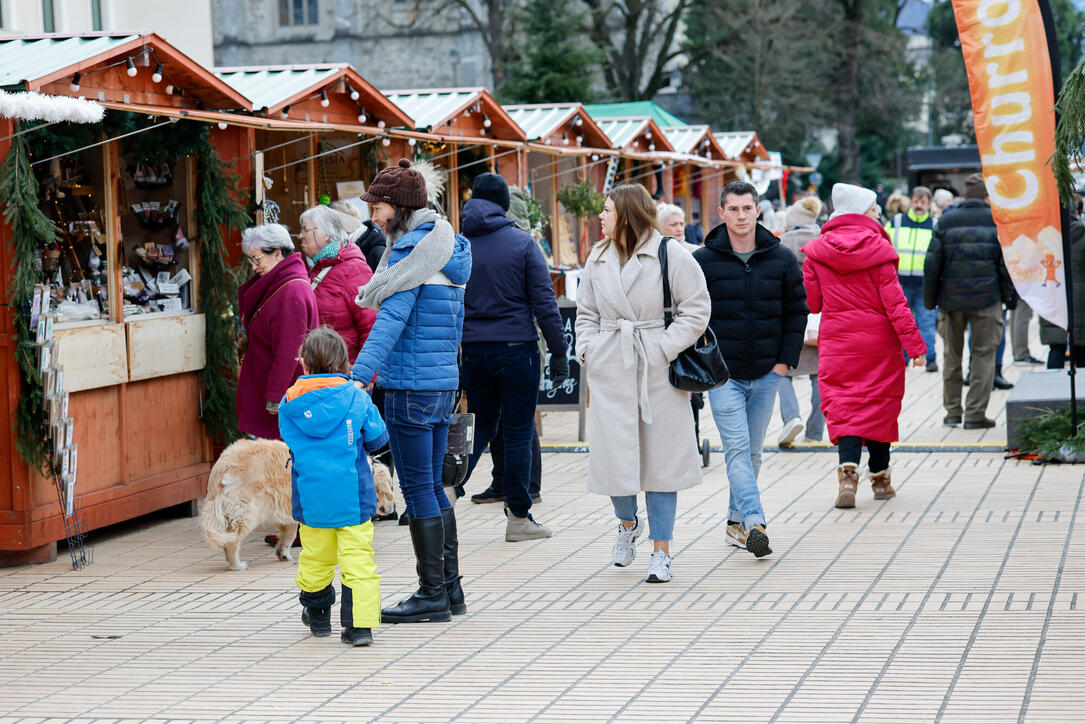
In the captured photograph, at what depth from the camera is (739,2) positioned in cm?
4112

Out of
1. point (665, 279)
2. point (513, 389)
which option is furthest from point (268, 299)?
point (665, 279)

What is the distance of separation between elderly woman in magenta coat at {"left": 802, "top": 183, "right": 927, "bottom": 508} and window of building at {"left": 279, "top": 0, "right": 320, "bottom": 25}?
3898cm

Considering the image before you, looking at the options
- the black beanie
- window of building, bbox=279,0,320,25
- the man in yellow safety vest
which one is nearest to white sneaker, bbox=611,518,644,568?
the black beanie

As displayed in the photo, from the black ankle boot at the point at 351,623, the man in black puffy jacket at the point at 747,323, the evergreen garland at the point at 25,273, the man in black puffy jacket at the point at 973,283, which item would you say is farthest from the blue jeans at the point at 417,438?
the man in black puffy jacket at the point at 973,283

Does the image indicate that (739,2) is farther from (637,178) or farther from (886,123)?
(637,178)

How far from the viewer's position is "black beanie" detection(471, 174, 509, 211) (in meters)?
7.59

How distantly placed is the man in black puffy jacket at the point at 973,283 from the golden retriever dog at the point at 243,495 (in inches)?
240

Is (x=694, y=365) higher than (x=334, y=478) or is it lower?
higher

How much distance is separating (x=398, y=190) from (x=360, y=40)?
40415 millimetres

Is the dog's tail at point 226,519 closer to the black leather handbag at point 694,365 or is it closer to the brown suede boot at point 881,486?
the black leather handbag at point 694,365

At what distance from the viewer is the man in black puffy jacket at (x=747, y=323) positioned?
712cm

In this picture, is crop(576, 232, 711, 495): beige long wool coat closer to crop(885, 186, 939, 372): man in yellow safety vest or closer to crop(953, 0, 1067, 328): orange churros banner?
crop(953, 0, 1067, 328): orange churros banner

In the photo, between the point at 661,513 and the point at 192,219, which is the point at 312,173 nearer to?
the point at 192,219

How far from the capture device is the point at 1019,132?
9016mm
